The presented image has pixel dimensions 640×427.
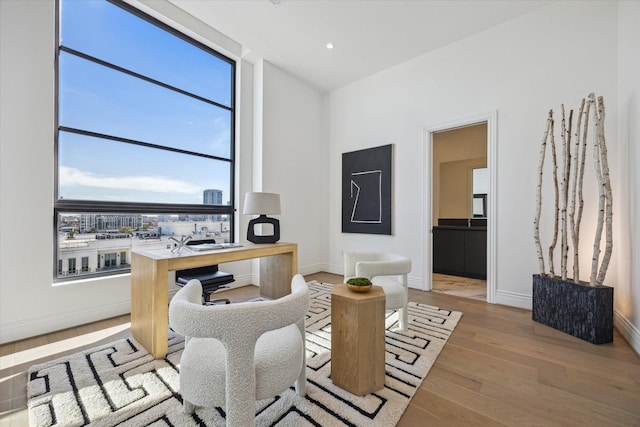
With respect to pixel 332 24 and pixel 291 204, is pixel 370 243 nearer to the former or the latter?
pixel 291 204

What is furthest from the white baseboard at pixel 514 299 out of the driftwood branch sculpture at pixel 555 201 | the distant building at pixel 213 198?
the distant building at pixel 213 198

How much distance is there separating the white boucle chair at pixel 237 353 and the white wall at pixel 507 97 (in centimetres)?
294

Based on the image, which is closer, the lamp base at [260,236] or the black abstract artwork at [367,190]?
the lamp base at [260,236]

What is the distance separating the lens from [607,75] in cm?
255

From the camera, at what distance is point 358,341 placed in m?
1.48

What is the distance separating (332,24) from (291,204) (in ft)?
8.33

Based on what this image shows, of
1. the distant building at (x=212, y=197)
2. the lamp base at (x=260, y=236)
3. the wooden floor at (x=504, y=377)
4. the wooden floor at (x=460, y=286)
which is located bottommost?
the wooden floor at (x=460, y=286)

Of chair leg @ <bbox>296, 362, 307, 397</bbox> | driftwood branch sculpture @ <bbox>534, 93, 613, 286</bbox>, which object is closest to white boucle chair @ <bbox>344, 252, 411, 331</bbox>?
chair leg @ <bbox>296, 362, 307, 397</bbox>

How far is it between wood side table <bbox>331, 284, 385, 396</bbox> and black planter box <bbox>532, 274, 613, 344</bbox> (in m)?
1.92

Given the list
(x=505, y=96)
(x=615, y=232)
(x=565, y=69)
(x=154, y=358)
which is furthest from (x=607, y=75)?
(x=154, y=358)

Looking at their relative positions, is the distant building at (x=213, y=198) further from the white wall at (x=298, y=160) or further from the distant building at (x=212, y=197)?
the white wall at (x=298, y=160)

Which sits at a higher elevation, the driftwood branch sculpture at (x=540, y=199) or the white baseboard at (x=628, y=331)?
the driftwood branch sculpture at (x=540, y=199)

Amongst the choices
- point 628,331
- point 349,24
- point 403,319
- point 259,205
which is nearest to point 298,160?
point 259,205

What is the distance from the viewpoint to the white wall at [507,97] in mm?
2662
